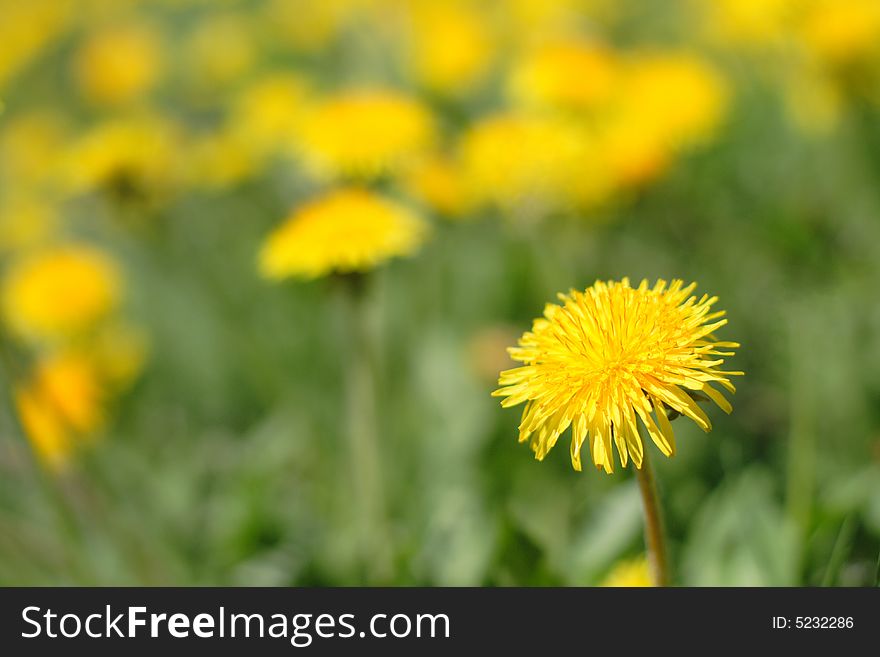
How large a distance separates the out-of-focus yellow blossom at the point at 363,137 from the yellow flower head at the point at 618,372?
1026 millimetres

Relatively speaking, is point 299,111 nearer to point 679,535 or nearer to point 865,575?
point 679,535

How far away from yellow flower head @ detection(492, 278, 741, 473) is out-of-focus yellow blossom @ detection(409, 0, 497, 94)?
7.61 feet

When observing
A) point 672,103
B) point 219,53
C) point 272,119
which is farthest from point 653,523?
point 219,53

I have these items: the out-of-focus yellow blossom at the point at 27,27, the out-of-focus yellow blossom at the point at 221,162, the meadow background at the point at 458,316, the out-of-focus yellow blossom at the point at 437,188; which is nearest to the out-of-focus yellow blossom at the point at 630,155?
the meadow background at the point at 458,316

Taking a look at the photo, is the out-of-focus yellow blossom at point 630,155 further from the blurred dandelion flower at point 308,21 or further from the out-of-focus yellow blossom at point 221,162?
the blurred dandelion flower at point 308,21

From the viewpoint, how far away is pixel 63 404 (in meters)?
2.26

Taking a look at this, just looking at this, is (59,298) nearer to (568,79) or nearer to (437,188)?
(437,188)

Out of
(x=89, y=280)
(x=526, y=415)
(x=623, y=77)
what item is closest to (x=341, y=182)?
(x=89, y=280)

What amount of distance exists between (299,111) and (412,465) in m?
1.38

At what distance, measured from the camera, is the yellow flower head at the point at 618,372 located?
0.94 m

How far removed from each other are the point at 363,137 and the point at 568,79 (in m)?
0.78

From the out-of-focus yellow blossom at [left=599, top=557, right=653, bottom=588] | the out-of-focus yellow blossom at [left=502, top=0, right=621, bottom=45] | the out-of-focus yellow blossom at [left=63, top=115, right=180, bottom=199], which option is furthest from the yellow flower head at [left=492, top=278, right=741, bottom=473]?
the out-of-focus yellow blossom at [left=502, top=0, right=621, bottom=45]

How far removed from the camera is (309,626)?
4.13 feet

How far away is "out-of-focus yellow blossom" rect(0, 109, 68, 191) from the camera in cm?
402
